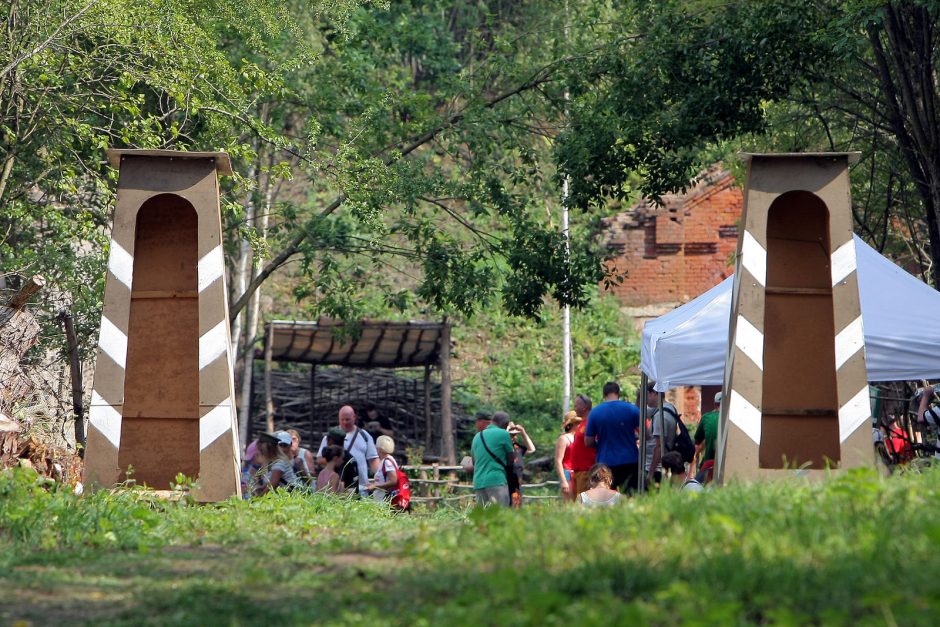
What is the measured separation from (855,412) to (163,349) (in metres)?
4.64

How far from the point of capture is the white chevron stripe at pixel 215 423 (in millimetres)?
7469

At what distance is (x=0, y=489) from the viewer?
6.52m

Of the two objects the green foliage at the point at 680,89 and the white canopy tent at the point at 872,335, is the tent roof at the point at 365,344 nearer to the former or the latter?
the green foliage at the point at 680,89

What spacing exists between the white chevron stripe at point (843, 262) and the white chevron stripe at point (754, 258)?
42 cm

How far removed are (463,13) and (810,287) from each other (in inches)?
1166

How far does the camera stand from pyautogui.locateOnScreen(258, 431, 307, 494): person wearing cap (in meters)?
10.9

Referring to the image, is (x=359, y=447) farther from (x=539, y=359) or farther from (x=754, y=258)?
(x=539, y=359)

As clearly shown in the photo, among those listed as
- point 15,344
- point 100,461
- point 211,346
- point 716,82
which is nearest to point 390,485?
point 15,344

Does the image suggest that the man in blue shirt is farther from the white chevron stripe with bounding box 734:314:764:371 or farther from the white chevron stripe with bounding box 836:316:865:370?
the white chevron stripe with bounding box 836:316:865:370

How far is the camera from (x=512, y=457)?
1195cm

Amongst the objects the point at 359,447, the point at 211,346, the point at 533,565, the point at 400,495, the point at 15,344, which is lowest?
the point at 400,495

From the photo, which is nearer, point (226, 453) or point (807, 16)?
point (226, 453)

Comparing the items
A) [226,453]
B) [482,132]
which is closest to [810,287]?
[226,453]

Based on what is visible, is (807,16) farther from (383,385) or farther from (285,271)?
(285,271)
